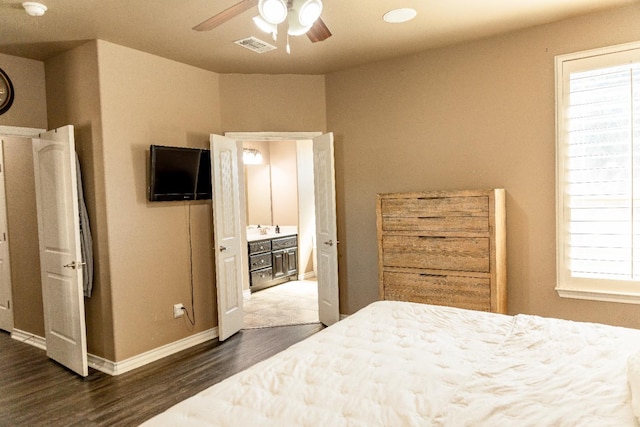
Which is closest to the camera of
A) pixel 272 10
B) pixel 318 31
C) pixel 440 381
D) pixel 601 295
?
pixel 440 381

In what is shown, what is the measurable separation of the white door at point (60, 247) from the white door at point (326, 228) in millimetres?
2204

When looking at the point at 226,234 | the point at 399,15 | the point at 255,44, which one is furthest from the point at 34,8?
the point at 399,15

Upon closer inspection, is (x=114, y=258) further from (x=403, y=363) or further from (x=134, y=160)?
(x=403, y=363)

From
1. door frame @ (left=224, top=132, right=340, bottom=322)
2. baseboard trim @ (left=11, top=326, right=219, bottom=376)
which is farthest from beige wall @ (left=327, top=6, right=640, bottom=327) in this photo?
baseboard trim @ (left=11, top=326, right=219, bottom=376)

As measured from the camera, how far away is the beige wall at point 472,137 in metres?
3.27

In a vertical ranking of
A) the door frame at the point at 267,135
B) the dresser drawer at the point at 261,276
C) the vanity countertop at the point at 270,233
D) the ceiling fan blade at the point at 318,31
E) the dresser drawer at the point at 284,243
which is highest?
the ceiling fan blade at the point at 318,31

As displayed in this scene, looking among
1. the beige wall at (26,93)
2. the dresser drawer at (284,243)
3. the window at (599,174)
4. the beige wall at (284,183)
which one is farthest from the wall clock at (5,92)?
the window at (599,174)

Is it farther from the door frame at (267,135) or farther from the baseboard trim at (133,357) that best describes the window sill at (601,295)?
the baseboard trim at (133,357)

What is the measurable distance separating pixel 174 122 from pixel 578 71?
337cm

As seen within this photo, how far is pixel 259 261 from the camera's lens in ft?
20.0

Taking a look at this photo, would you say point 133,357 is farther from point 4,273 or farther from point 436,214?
point 436,214

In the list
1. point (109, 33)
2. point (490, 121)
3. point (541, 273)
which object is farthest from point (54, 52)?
point (541, 273)

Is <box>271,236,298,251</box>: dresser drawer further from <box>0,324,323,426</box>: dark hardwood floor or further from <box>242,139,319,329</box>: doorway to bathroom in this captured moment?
<box>0,324,323,426</box>: dark hardwood floor

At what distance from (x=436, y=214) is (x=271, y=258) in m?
3.45
